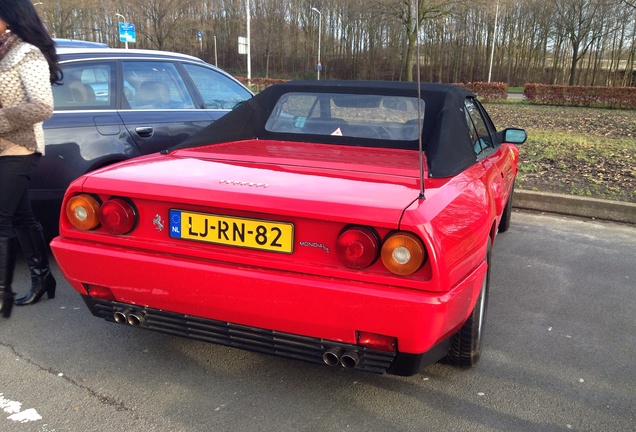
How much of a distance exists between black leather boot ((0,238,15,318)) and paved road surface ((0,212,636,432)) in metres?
0.09

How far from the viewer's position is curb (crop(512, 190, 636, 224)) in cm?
595

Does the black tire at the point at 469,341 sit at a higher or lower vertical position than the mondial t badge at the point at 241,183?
lower

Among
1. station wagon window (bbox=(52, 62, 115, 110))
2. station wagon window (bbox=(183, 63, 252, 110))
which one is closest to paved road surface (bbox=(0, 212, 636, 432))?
station wagon window (bbox=(52, 62, 115, 110))

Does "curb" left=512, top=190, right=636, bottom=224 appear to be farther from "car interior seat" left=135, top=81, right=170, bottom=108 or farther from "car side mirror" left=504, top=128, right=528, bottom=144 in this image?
"car interior seat" left=135, top=81, right=170, bottom=108

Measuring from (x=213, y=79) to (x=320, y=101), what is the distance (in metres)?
2.19

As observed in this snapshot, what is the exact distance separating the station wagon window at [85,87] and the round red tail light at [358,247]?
2914 millimetres

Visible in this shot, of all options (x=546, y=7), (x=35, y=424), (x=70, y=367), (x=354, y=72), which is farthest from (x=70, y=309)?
(x=354, y=72)

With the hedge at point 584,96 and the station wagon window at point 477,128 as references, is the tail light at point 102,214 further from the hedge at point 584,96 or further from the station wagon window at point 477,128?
the hedge at point 584,96

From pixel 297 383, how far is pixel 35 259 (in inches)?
76.3

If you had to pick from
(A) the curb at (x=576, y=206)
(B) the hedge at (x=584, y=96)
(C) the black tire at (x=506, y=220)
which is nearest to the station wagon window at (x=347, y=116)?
(C) the black tire at (x=506, y=220)

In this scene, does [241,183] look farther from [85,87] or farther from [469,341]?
[85,87]

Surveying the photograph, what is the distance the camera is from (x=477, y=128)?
3.64 metres

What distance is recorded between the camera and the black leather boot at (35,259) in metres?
3.44

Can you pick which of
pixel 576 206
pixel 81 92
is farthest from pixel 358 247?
pixel 576 206
